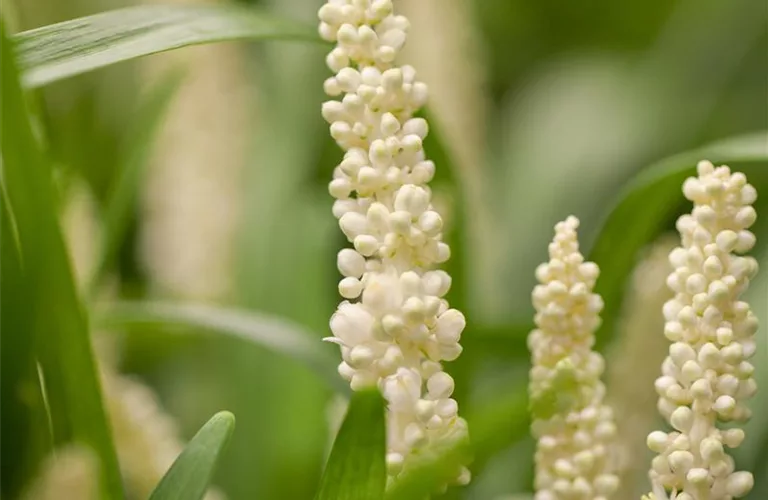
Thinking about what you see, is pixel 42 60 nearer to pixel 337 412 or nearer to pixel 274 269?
pixel 337 412

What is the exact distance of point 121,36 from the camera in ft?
1.05

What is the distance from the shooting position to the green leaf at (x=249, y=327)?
0.41 meters

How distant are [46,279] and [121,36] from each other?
8 cm

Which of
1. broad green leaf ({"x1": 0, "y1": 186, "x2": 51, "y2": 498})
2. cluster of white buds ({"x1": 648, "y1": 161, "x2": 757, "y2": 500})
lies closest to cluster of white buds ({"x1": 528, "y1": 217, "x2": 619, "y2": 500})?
cluster of white buds ({"x1": 648, "y1": 161, "x2": 757, "y2": 500})

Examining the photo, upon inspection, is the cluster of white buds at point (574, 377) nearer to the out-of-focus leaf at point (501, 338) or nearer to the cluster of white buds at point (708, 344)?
the cluster of white buds at point (708, 344)

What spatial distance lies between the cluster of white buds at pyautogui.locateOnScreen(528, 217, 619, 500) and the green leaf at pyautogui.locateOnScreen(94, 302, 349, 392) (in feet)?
0.33

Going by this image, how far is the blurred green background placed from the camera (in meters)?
0.54

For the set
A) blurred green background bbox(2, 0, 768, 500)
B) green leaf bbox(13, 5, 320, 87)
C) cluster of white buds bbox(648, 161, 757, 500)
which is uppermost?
blurred green background bbox(2, 0, 768, 500)

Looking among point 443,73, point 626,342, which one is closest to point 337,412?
point 626,342

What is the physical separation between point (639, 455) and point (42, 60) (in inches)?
10.4

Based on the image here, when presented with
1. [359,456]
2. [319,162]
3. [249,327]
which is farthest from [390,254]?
[319,162]

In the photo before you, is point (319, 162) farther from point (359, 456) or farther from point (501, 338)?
point (359, 456)

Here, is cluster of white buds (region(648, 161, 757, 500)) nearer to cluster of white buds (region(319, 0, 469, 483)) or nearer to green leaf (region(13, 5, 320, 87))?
cluster of white buds (region(319, 0, 469, 483))

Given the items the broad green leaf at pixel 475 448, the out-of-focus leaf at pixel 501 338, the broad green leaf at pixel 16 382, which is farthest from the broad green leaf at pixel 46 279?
the out-of-focus leaf at pixel 501 338
